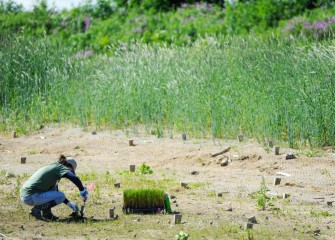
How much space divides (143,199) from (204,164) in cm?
337

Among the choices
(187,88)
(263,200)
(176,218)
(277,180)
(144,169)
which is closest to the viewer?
(176,218)

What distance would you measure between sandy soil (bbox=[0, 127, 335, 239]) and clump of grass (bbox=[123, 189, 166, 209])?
335mm

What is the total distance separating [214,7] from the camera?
97.3 feet

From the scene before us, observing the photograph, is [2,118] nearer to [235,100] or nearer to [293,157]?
[235,100]

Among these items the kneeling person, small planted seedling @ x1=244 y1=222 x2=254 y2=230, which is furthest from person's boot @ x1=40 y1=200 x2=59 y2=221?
small planted seedling @ x1=244 y1=222 x2=254 y2=230

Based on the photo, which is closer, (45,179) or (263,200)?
(45,179)

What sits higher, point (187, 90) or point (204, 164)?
point (187, 90)

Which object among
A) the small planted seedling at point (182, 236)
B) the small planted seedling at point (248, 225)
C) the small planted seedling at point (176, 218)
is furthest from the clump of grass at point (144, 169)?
the small planted seedling at point (182, 236)

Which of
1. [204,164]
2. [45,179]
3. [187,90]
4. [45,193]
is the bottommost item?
[204,164]

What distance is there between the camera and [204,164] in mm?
13703

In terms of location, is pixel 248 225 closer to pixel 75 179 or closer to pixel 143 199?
pixel 143 199

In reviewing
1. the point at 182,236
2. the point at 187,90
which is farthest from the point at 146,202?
the point at 187,90

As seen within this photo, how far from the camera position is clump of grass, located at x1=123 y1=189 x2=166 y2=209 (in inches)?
410

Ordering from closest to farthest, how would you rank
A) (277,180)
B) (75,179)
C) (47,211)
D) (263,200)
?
(75,179)
(47,211)
(263,200)
(277,180)
